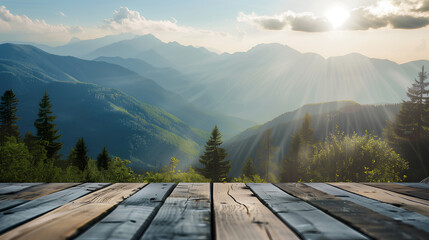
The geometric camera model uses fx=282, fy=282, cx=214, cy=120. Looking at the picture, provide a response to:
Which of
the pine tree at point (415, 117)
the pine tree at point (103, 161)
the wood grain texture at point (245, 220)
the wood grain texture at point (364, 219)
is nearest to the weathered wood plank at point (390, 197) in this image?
the wood grain texture at point (364, 219)

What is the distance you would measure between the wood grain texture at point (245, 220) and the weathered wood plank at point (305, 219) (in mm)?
55

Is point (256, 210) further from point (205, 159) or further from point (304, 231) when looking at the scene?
point (205, 159)

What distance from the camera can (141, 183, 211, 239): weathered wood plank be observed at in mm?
1446

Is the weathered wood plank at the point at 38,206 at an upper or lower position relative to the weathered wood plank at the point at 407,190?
lower

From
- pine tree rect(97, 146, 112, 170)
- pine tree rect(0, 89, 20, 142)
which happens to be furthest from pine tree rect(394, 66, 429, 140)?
pine tree rect(0, 89, 20, 142)

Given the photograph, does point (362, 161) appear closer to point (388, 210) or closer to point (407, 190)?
point (407, 190)

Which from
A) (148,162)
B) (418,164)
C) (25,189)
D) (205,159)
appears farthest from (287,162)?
(148,162)

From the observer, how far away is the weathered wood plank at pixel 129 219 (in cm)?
142

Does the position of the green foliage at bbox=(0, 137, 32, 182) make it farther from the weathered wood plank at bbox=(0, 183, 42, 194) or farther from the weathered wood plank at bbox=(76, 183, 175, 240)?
the weathered wood plank at bbox=(76, 183, 175, 240)

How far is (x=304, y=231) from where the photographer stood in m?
1.50

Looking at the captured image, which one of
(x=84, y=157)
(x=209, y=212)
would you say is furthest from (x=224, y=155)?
(x=209, y=212)

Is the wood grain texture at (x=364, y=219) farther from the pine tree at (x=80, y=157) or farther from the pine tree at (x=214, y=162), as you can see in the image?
the pine tree at (x=80, y=157)

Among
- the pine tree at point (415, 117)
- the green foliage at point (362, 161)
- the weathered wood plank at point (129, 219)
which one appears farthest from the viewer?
the pine tree at point (415, 117)

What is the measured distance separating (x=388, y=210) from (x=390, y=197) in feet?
2.01
